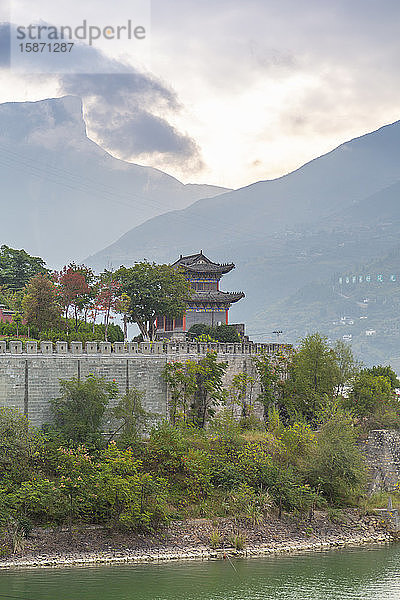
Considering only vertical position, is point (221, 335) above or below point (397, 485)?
above

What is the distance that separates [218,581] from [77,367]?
428 inches

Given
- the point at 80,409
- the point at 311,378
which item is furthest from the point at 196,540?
the point at 311,378

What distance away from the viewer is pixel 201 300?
175 ft

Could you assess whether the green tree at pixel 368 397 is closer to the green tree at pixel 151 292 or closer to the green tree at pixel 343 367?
the green tree at pixel 343 367

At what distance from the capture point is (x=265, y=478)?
32906 millimetres

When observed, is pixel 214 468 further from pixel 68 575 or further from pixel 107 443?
pixel 68 575

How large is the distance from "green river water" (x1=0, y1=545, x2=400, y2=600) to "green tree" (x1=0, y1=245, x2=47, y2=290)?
1143 inches

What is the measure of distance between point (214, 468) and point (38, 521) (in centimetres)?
740

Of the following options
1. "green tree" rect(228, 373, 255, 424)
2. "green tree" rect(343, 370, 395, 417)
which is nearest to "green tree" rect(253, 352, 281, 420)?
"green tree" rect(228, 373, 255, 424)

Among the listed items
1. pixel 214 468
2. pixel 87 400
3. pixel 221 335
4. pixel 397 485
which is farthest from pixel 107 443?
pixel 221 335

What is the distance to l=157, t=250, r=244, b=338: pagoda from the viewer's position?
53.0 m

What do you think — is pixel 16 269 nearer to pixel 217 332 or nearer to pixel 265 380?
pixel 217 332

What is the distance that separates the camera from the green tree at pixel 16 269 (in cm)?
5322

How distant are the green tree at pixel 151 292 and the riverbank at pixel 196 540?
17.0 meters
